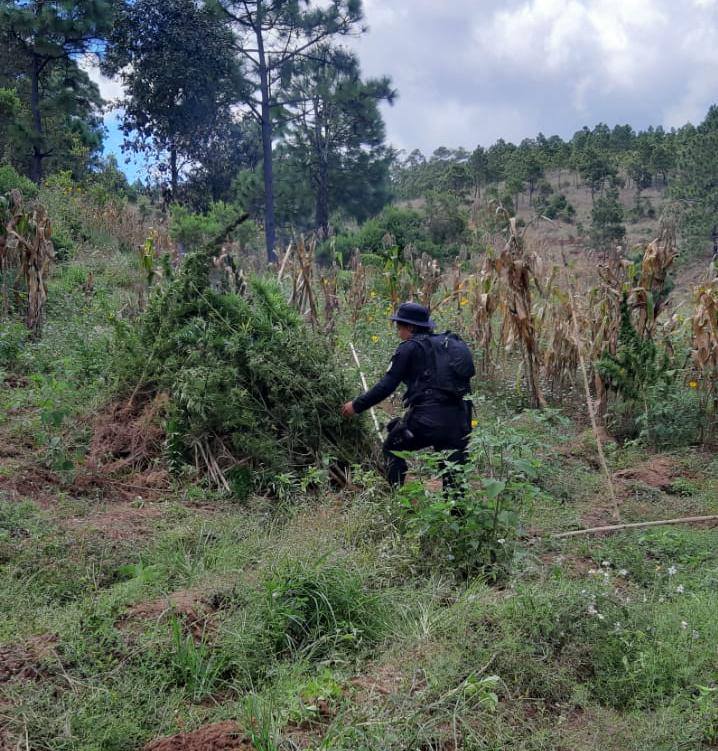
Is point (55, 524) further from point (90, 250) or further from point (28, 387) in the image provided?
point (90, 250)

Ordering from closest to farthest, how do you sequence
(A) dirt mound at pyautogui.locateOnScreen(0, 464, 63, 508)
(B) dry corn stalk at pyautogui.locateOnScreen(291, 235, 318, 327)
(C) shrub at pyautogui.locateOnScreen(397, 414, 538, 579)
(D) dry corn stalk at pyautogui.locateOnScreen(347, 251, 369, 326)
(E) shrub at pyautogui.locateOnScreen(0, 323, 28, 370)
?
(C) shrub at pyautogui.locateOnScreen(397, 414, 538, 579)
(A) dirt mound at pyautogui.locateOnScreen(0, 464, 63, 508)
(E) shrub at pyautogui.locateOnScreen(0, 323, 28, 370)
(B) dry corn stalk at pyautogui.locateOnScreen(291, 235, 318, 327)
(D) dry corn stalk at pyautogui.locateOnScreen(347, 251, 369, 326)

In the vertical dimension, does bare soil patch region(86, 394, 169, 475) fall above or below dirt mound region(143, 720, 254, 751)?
above

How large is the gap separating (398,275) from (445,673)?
8978mm

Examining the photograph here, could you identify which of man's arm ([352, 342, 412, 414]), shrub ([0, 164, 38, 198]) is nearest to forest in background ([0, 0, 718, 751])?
man's arm ([352, 342, 412, 414])

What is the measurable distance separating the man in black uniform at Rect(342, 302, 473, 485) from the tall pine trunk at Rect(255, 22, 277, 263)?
54.5ft

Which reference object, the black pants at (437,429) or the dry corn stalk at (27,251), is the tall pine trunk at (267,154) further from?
the black pants at (437,429)

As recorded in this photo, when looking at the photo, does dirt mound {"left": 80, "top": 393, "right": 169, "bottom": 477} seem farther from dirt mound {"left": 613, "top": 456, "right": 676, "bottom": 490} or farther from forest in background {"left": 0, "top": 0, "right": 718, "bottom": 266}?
forest in background {"left": 0, "top": 0, "right": 718, "bottom": 266}

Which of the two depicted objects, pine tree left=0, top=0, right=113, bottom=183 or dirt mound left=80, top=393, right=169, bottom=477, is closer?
dirt mound left=80, top=393, right=169, bottom=477

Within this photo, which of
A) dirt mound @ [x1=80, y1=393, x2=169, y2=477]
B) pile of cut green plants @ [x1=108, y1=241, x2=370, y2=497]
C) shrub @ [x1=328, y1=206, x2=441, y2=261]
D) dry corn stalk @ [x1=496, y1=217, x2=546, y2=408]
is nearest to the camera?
pile of cut green plants @ [x1=108, y1=241, x2=370, y2=497]

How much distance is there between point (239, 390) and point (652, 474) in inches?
146

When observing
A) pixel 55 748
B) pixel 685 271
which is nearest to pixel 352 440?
pixel 55 748

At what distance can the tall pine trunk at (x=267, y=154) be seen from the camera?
73.7ft

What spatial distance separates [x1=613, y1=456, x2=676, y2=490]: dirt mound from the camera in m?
6.55

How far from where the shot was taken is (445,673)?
317 cm
